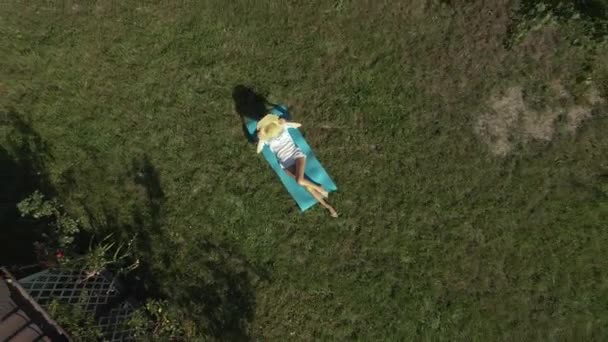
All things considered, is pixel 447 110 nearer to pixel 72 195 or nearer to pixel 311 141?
pixel 311 141

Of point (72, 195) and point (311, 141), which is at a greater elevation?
point (72, 195)

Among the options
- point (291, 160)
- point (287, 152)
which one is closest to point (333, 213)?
point (291, 160)

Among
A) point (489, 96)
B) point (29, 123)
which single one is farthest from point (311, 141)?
point (29, 123)

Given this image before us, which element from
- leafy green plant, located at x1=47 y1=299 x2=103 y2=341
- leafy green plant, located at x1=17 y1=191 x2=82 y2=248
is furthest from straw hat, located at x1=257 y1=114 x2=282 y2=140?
leafy green plant, located at x1=47 y1=299 x2=103 y2=341

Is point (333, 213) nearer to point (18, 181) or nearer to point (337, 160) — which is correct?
point (337, 160)

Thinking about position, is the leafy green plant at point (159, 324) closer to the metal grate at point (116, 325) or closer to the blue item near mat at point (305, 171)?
the metal grate at point (116, 325)

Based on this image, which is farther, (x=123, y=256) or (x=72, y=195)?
(x=72, y=195)
